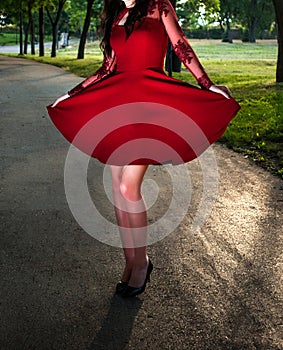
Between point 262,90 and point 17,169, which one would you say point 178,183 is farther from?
point 262,90

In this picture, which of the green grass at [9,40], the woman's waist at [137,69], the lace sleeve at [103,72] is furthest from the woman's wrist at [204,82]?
the green grass at [9,40]

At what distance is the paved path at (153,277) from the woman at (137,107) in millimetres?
306

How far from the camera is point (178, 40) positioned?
3.43 m

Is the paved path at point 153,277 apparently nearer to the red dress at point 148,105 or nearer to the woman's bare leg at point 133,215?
the woman's bare leg at point 133,215

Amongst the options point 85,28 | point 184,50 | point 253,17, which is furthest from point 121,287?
point 253,17

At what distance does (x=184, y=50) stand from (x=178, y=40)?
7 centimetres

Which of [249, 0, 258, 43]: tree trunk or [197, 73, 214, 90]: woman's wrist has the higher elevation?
[197, 73, 214, 90]: woman's wrist

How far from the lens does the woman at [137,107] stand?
341 centimetres

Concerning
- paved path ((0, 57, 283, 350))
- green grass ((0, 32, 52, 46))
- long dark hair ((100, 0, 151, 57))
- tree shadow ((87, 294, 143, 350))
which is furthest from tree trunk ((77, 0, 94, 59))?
green grass ((0, 32, 52, 46))

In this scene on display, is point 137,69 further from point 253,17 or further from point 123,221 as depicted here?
point 253,17

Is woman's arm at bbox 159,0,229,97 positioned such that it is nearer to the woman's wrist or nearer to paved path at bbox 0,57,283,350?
the woman's wrist

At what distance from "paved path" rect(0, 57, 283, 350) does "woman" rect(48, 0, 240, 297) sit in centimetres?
31

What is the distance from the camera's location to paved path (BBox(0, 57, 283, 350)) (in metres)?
3.19

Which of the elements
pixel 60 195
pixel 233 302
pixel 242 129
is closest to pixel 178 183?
pixel 60 195
